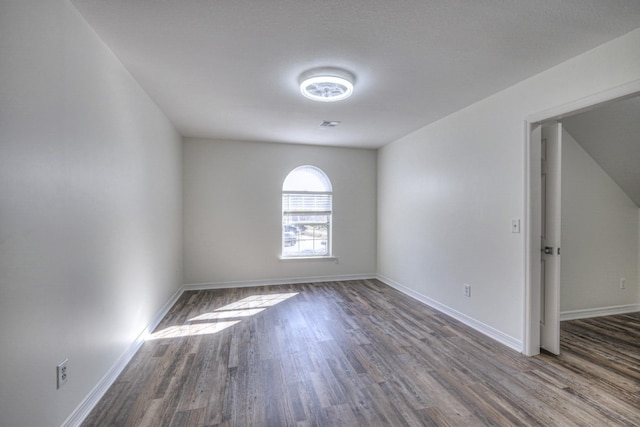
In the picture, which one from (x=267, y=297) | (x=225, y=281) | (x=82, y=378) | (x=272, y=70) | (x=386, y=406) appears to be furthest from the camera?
(x=225, y=281)

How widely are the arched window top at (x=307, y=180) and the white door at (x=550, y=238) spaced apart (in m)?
3.31

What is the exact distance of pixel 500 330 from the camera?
2875mm

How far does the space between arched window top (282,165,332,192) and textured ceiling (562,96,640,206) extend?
3.45 metres

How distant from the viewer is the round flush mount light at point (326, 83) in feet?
8.02

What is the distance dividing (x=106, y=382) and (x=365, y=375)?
1869 millimetres

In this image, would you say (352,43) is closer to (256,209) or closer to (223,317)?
(223,317)

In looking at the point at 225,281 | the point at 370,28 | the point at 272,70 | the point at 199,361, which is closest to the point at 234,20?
the point at 272,70

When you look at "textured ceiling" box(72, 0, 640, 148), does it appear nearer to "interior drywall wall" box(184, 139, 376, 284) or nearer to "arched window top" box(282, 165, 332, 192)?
"interior drywall wall" box(184, 139, 376, 284)

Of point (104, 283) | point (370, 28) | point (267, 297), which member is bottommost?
point (267, 297)

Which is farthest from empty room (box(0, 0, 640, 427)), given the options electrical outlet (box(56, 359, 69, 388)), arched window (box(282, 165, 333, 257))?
arched window (box(282, 165, 333, 257))

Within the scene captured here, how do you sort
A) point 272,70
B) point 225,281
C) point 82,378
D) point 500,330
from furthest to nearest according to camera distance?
point 225,281 → point 500,330 → point 272,70 → point 82,378

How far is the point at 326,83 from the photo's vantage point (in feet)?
8.38

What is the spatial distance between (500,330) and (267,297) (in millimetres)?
2963

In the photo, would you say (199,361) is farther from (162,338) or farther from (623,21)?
(623,21)
